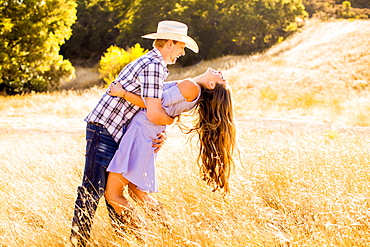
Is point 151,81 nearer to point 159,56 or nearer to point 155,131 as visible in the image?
point 159,56

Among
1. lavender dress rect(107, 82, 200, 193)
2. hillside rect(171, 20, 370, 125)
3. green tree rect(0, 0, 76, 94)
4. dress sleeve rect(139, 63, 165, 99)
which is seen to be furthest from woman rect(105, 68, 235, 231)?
green tree rect(0, 0, 76, 94)

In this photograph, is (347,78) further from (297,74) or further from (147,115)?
(147,115)

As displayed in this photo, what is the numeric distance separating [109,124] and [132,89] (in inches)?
12.5

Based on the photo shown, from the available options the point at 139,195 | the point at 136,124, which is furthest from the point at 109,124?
the point at 139,195

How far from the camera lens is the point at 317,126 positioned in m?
10.4

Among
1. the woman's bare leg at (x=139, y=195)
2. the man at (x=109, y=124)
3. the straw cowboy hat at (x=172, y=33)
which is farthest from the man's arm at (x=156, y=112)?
the woman's bare leg at (x=139, y=195)

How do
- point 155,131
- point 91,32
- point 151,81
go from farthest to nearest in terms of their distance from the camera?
point 91,32
point 155,131
point 151,81

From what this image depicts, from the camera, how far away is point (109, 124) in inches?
117

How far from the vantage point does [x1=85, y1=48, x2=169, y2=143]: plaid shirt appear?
2764 mm

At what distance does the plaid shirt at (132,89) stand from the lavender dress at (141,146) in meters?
0.08

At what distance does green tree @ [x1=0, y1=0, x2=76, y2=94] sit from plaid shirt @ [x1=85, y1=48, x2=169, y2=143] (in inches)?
683

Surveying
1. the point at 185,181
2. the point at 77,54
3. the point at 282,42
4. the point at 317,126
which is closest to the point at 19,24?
the point at 317,126

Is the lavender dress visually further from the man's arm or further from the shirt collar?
the shirt collar

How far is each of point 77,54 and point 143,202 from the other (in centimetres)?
4275
